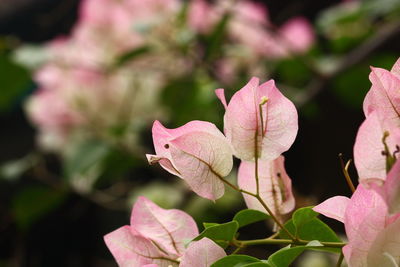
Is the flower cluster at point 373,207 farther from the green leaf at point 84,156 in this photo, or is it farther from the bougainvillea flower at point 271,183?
the green leaf at point 84,156

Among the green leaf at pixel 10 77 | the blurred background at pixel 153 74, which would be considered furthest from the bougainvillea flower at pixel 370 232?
the green leaf at pixel 10 77

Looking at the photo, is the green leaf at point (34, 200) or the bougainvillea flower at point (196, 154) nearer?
the bougainvillea flower at point (196, 154)

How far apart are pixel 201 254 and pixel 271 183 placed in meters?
0.05

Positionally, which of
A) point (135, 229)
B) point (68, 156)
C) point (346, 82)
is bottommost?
point (68, 156)

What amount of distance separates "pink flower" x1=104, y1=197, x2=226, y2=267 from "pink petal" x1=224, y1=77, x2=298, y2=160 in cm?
4

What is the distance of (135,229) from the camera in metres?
0.25

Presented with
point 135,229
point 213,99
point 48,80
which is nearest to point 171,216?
point 135,229

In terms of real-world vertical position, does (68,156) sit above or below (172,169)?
below

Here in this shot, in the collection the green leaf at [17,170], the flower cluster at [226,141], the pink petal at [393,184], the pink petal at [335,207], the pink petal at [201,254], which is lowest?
the green leaf at [17,170]

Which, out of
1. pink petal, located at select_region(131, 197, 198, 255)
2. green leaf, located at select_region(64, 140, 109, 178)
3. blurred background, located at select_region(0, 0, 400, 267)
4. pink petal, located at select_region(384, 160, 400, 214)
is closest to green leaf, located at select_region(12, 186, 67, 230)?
blurred background, located at select_region(0, 0, 400, 267)

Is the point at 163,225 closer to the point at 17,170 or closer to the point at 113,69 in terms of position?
the point at 113,69

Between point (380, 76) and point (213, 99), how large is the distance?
654 mm

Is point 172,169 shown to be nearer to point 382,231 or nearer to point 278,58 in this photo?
point 382,231

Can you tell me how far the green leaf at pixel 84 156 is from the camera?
0.85m
